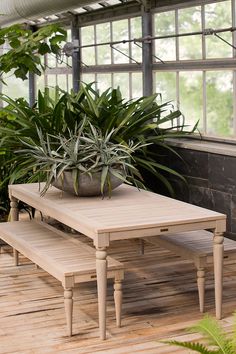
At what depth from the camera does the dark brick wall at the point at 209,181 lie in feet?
19.9

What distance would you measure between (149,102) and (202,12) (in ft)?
2.97

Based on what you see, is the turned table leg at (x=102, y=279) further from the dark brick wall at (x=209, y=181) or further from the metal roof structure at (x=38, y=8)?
the metal roof structure at (x=38, y=8)

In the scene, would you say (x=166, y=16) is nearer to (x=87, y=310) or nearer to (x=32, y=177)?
(x=32, y=177)

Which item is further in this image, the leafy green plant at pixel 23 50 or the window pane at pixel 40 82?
the window pane at pixel 40 82

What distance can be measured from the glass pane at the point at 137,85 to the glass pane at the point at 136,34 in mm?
160

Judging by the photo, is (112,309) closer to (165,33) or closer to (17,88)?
(165,33)

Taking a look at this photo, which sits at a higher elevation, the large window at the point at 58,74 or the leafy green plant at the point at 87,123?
the large window at the point at 58,74

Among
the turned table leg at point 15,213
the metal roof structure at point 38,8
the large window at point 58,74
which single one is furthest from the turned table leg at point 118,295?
the large window at point 58,74

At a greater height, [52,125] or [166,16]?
[166,16]

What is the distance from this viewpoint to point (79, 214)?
4582 mm

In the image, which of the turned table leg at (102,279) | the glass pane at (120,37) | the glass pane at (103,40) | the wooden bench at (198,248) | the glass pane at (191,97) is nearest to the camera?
the turned table leg at (102,279)

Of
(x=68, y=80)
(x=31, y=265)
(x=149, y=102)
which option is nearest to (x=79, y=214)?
(x=31, y=265)

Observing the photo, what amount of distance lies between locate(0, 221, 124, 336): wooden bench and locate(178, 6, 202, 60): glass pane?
87.4 inches

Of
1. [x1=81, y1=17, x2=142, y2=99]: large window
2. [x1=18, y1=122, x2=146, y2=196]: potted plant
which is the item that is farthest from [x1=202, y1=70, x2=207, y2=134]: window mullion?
[x1=18, y1=122, x2=146, y2=196]: potted plant
